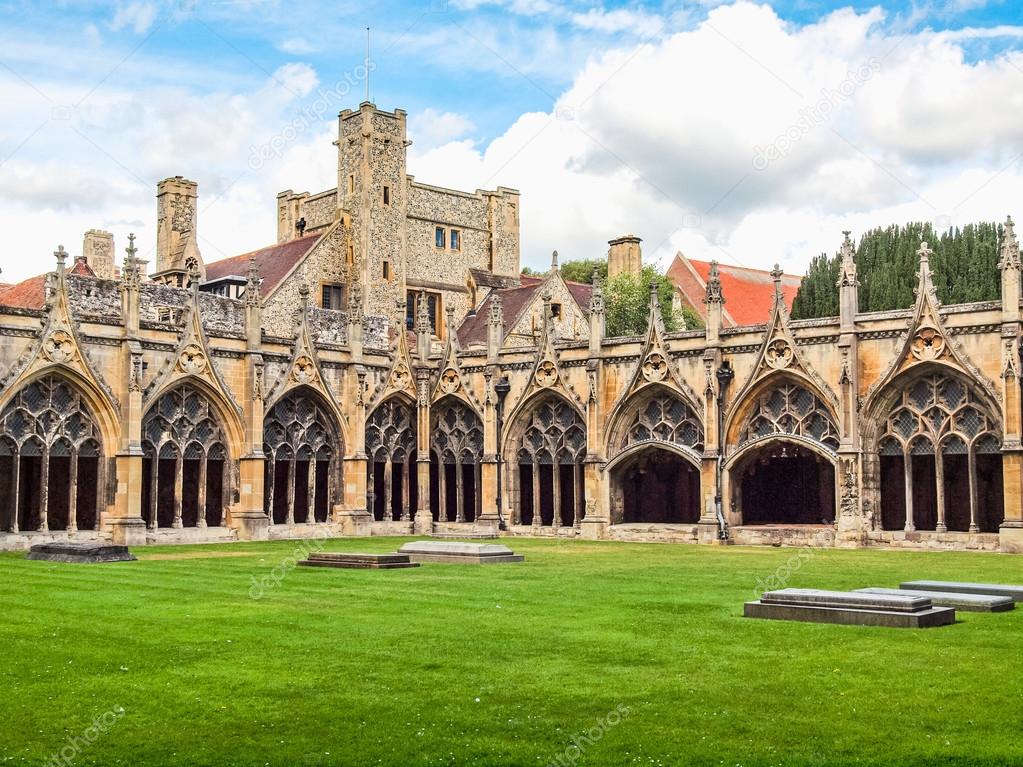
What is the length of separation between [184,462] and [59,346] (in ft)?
17.1

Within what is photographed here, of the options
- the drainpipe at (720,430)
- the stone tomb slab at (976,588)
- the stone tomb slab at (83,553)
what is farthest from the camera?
the drainpipe at (720,430)

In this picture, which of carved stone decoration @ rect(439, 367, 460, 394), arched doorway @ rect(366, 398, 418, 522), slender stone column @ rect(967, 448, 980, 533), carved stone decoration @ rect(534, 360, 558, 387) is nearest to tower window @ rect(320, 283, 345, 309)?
arched doorway @ rect(366, 398, 418, 522)

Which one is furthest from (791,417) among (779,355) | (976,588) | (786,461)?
(976,588)

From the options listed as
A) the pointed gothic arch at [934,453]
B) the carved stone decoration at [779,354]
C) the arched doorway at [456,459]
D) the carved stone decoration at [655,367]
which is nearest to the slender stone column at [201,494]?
the arched doorway at [456,459]

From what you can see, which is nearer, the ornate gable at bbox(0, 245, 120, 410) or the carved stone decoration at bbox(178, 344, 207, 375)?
the ornate gable at bbox(0, 245, 120, 410)

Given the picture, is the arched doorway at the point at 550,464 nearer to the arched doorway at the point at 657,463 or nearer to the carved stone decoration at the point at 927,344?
the arched doorway at the point at 657,463

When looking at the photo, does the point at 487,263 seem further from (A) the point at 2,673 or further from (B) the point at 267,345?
(A) the point at 2,673

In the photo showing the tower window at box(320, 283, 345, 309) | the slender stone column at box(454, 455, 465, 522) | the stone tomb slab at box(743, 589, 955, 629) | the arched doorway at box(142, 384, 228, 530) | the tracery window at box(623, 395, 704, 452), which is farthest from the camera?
the tower window at box(320, 283, 345, 309)

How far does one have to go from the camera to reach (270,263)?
4950 centimetres

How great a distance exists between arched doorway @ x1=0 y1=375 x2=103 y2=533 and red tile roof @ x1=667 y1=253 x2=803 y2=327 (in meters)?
33.9

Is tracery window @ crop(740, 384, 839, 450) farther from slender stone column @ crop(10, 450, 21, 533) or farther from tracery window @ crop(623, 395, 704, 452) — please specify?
slender stone column @ crop(10, 450, 21, 533)

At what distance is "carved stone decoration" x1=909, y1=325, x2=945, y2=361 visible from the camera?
29.6 meters

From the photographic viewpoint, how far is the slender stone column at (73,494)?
3084 cm

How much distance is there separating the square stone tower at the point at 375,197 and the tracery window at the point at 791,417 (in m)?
19.4
